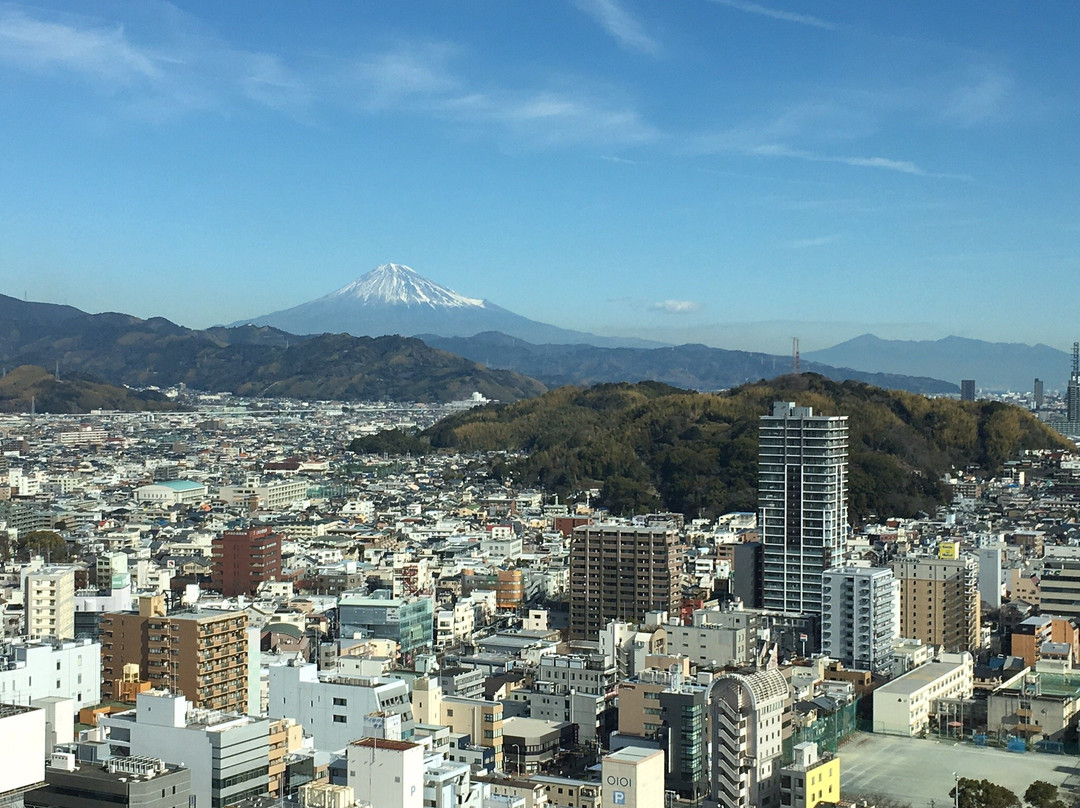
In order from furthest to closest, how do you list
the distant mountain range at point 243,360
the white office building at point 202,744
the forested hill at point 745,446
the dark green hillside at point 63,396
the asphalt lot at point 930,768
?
the distant mountain range at point 243,360 → the dark green hillside at point 63,396 → the forested hill at point 745,446 → the asphalt lot at point 930,768 → the white office building at point 202,744

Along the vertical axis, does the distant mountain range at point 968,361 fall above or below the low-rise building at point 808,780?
above

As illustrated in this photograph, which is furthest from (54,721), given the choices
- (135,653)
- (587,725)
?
(587,725)

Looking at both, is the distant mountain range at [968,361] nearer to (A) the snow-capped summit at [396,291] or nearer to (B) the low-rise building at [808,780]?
(A) the snow-capped summit at [396,291]

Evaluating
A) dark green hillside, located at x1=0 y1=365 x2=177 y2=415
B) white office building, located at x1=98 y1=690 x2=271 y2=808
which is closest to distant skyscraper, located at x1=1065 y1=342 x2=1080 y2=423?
dark green hillside, located at x1=0 y1=365 x2=177 y2=415

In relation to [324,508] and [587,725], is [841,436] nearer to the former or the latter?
[587,725]

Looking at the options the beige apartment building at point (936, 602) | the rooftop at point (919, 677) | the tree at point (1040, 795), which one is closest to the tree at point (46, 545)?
the beige apartment building at point (936, 602)
